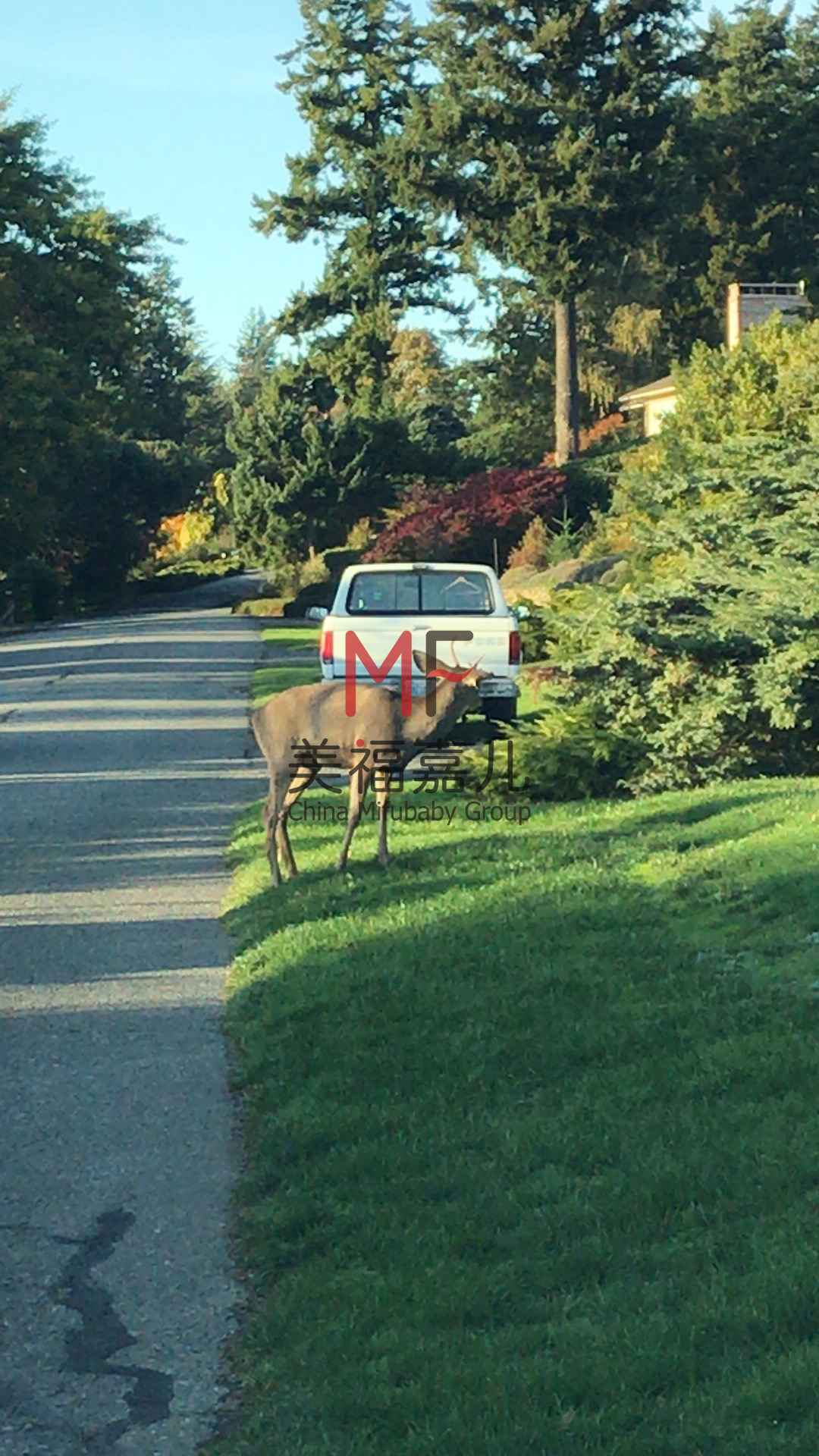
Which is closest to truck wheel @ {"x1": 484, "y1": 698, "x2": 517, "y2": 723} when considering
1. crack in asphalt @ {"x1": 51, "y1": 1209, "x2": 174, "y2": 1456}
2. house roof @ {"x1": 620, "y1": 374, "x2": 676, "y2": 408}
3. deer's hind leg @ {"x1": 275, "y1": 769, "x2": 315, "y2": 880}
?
deer's hind leg @ {"x1": 275, "y1": 769, "x2": 315, "y2": 880}

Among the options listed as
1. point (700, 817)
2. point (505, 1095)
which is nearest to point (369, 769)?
point (700, 817)

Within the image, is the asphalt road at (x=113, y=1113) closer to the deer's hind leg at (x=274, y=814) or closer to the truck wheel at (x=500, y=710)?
the deer's hind leg at (x=274, y=814)

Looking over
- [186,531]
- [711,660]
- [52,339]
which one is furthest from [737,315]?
[186,531]

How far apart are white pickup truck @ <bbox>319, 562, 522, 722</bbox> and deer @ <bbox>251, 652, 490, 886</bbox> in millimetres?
5045

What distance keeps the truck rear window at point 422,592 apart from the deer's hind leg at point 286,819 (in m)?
6.44

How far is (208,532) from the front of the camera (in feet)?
322

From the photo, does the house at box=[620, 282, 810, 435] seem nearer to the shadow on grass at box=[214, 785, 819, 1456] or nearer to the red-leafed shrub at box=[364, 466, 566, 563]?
the red-leafed shrub at box=[364, 466, 566, 563]

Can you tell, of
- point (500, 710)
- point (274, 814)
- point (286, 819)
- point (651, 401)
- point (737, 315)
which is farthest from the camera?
point (651, 401)

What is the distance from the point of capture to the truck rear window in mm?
19422

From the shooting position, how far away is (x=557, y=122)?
57125 mm

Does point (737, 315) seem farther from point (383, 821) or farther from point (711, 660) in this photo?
point (383, 821)

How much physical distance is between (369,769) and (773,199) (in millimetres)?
61935

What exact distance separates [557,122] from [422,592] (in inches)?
1627

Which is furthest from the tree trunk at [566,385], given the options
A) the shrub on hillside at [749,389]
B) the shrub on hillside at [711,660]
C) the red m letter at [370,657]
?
the shrub on hillside at [711,660]
